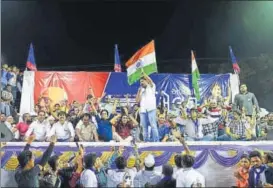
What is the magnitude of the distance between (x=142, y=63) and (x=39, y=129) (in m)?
1.72

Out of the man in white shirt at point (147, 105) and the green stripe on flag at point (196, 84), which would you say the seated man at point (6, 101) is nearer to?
the man in white shirt at point (147, 105)

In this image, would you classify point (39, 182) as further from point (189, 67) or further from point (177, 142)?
point (189, 67)

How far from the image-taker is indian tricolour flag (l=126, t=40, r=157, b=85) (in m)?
6.80

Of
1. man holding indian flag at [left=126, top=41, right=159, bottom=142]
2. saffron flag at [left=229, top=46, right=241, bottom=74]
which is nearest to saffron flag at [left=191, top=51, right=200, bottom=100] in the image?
saffron flag at [left=229, top=46, right=241, bottom=74]

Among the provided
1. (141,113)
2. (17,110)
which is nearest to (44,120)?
(17,110)

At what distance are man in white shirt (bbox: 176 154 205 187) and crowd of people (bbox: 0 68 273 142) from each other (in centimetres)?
Result: 48

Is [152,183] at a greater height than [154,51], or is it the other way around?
[154,51]

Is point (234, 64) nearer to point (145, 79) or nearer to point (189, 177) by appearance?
point (145, 79)

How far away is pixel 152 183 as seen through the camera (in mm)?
5609

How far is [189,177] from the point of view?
5.59m

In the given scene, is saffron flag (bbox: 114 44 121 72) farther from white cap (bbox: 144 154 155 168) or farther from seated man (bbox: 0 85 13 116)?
white cap (bbox: 144 154 155 168)

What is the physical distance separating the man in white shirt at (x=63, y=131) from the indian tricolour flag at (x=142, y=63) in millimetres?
1294

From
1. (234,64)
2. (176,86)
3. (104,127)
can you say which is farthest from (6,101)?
(234,64)

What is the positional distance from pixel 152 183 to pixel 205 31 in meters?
2.47
